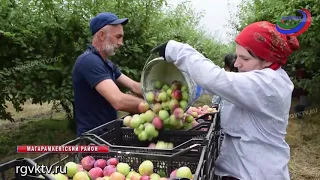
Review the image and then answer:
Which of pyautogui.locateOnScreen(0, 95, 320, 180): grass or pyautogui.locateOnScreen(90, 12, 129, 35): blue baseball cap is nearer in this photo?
pyautogui.locateOnScreen(90, 12, 129, 35): blue baseball cap

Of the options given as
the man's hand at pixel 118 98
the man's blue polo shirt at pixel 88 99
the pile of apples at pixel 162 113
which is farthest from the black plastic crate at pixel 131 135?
the man's blue polo shirt at pixel 88 99

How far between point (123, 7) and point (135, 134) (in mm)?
3350

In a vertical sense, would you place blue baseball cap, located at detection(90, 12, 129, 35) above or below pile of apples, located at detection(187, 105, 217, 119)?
above

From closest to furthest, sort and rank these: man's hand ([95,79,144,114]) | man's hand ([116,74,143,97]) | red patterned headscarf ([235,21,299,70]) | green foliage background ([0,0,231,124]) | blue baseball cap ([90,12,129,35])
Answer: red patterned headscarf ([235,21,299,70]), man's hand ([95,79,144,114]), blue baseball cap ([90,12,129,35]), man's hand ([116,74,143,97]), green foliage background ([0,0,231,124])

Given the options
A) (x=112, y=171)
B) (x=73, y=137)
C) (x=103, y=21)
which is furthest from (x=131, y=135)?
(x=73, y=137)

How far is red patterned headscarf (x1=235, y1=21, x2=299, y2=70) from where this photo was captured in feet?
4.90

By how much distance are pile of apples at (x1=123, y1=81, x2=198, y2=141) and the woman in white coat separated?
309 mm

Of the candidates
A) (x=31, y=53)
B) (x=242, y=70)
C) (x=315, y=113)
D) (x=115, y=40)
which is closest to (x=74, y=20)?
(x=31, y=53)

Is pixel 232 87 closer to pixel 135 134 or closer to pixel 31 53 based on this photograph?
pixel 135 134

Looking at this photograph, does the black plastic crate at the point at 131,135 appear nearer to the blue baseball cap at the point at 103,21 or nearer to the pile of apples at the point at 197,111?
the pile of apples at the point at 197,111

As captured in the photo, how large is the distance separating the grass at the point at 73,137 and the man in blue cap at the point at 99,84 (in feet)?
8.58

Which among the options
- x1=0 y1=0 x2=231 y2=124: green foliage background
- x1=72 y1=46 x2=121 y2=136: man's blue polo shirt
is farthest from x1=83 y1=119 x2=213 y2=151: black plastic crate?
x1=0 y1=0 x2=231 y2=124: green foliage background

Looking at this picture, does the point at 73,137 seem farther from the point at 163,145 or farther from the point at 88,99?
the point at 163,145

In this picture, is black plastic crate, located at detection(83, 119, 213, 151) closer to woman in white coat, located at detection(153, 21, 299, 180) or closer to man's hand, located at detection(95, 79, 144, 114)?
man's hand, located at detection(95, 79, 144, 114)
